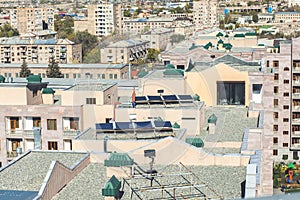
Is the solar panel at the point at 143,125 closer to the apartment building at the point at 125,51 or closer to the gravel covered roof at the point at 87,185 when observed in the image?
the gravel covered roof at the point at 87,185

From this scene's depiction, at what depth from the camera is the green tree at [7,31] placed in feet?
99.1

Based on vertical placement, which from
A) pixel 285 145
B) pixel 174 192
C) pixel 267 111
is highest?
pixel 174 192

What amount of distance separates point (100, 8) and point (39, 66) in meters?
14.5

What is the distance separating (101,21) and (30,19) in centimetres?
459

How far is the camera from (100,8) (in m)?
30.6

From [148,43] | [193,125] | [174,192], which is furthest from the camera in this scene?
[148,43]

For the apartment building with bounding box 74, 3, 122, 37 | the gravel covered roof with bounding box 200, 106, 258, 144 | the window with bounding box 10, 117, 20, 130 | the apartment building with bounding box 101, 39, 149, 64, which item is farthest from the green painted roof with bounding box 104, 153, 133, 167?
the apartment building with bounding box 74, 3, 122, 37

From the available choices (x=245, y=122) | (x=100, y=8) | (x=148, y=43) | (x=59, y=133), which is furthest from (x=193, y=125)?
(x=100, y=8)

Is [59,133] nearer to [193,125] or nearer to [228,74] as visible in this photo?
[193,125]

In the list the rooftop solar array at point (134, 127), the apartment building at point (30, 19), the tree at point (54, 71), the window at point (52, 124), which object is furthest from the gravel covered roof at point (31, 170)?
the apartment building at point (30, 19)

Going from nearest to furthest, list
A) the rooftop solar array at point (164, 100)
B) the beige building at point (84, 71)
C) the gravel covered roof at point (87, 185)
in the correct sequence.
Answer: the gravel covered roof at point (87, 185) → the rooftop solar array at point (164, 100) → the beige building at point (84, 71)

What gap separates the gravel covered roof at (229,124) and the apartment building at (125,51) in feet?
24.0

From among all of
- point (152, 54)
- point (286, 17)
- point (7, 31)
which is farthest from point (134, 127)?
point (286, 17)

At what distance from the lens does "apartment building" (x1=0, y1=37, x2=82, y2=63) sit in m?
21.1
